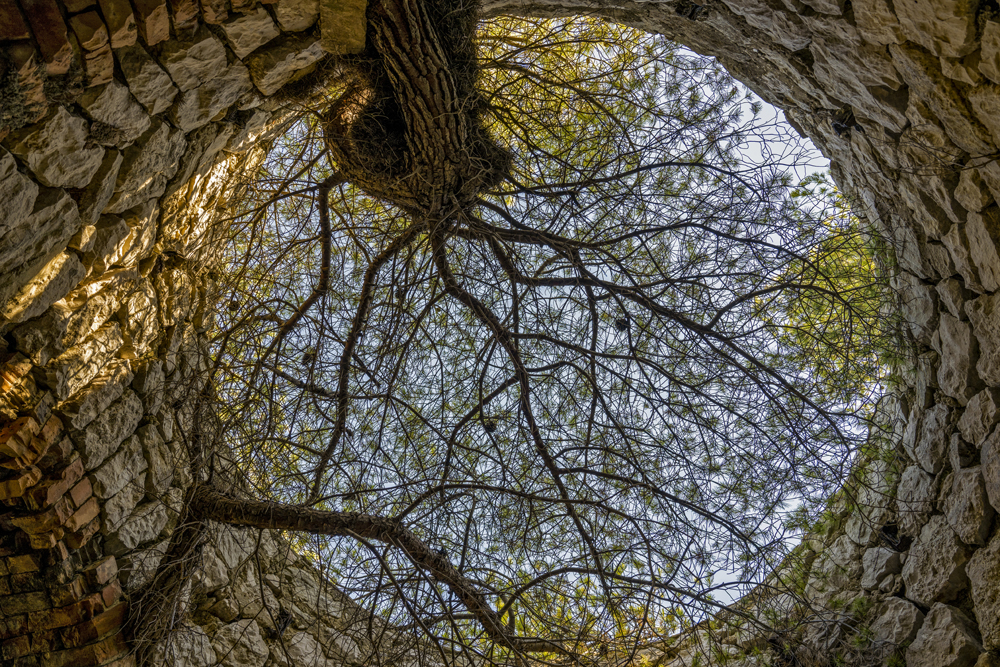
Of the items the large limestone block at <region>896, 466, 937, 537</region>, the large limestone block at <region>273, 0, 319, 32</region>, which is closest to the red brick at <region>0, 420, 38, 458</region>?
the large limestone block at <region>273, 0, 319, 32</region>

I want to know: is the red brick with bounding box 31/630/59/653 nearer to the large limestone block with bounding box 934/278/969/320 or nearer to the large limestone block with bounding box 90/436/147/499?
the large limestone block with bounding box 90/436/147/499

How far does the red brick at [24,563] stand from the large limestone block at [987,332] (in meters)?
3.04

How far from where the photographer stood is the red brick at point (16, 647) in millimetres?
2033

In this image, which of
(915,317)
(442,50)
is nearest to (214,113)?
(442,50)

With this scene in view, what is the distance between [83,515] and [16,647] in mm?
484

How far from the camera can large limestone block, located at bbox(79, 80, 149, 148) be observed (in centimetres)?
149

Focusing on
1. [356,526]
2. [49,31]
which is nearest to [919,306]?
[356,526]

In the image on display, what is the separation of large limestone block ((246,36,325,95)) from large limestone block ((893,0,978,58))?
1.66 m

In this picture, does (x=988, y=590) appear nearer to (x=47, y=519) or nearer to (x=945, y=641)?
(x=945, y=641)

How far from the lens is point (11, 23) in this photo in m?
1.24

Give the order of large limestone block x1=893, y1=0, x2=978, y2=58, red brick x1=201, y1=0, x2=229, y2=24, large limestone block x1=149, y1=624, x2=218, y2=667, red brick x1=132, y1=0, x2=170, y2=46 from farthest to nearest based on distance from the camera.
Answer: 1. large limestone block x1=149, y1=624, x2=218, y2=667
2. red brick x1=201, y1=0, x2=229, y2=24
3. red brick x1=132, y1=0, x2=170, y2=46
4. large limestone block x1=893, y1=0, x2=978, y2=58

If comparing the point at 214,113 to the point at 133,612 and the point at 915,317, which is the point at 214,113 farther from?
the point at 915,317

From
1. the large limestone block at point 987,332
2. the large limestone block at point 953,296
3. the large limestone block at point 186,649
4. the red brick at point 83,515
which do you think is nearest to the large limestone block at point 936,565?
the large limestone block at point 987,332

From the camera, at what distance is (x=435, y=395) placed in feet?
9.45
